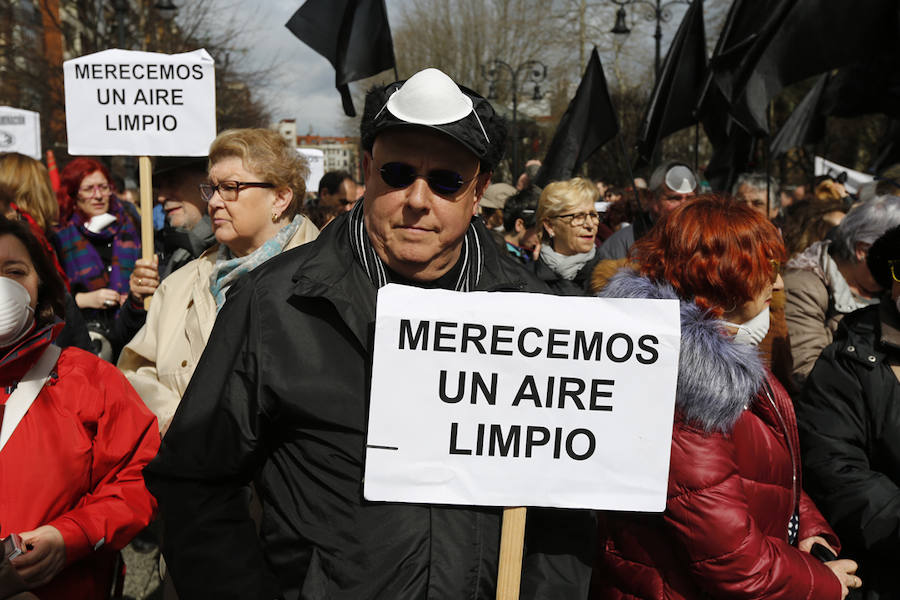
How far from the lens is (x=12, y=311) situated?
2.26m

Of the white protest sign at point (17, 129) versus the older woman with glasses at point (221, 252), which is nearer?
the older woman with glasses at point (221, 252)

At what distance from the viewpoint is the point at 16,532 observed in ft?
7.47

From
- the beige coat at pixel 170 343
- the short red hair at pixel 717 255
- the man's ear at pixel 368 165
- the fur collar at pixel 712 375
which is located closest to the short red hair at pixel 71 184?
the beige coat at pixel 170 343

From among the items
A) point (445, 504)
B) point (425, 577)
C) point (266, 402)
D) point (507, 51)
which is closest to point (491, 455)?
point (445, 504)

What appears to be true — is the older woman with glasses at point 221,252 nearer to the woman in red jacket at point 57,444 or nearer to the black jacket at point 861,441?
the woman in red jacket at point 57,444

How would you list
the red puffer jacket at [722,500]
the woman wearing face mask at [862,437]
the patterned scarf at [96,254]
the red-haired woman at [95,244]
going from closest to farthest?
the red puffer jacket at [722,500] < the woman wearing face mask at [862,437] < the red-haired woman at [95,244] < the patterned scarf at [96,254]

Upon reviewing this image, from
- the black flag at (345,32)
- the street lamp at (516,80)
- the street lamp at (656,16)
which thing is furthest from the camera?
the street lamp at (516,80)

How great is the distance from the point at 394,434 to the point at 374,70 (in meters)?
4.66

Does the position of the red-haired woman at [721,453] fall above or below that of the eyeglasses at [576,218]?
below

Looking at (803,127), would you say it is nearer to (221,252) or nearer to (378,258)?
(221,252)

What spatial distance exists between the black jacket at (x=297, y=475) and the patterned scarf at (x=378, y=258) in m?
0.06

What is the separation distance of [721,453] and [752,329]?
480 mm

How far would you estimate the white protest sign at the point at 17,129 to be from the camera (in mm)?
8508

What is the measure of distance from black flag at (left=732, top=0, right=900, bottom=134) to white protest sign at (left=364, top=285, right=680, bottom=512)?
3607mm
